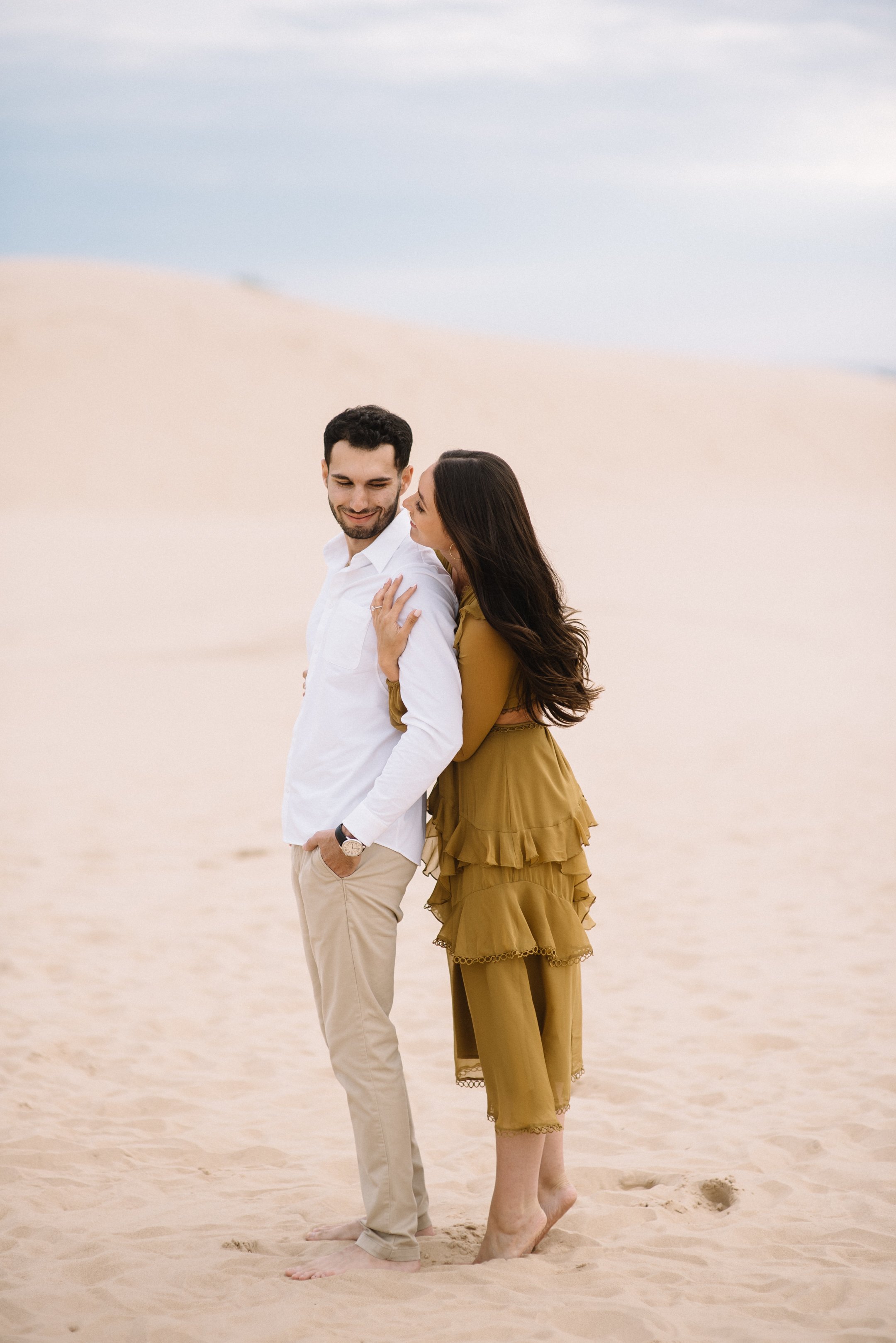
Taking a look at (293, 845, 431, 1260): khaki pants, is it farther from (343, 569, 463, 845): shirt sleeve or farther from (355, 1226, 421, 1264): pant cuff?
(343, 569, 463, 845): shirt sleeve

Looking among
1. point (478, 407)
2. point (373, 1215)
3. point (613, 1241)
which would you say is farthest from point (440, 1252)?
point (478, 407)

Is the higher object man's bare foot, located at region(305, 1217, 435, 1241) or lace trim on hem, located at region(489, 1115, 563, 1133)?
lace trim on hem, located at region(489, 1115, 563, 1133)

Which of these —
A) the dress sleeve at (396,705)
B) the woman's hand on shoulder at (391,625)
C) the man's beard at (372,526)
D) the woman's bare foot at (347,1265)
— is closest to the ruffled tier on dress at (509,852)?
the dress sleeve at (396,705)

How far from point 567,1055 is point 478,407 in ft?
121

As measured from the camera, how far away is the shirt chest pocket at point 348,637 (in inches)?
127

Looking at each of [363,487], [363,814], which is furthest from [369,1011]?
[363,487]

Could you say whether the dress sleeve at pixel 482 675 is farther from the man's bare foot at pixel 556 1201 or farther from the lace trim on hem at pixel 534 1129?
the man's bare foot at pixel 556 1201

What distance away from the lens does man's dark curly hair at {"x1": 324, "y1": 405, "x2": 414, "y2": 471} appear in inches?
127

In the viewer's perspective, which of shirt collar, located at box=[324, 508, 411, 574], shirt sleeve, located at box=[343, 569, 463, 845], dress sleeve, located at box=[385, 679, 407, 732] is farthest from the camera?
shirt collar, located at box=[324, 508, 411, 574]

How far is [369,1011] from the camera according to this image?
3.32 meters

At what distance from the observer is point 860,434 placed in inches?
1673

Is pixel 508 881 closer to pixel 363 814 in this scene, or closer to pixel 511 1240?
pixel 363 814

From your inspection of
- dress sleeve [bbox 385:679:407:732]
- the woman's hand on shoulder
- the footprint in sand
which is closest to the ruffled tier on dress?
dress sleeve [bbox 385:679:407:732]

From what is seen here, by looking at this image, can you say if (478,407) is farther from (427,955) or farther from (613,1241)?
(613,1241)
